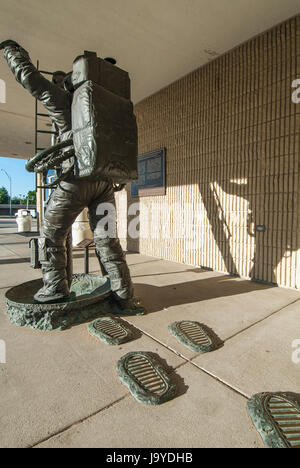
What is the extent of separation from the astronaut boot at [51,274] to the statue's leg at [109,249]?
413mm

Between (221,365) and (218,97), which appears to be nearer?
(221,365)

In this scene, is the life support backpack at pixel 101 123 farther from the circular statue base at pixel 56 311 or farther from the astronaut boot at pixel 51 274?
the circular statue base at pixel 56 311

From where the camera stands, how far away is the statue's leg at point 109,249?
251 cm

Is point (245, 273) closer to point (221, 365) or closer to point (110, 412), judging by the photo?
point (221, 365)

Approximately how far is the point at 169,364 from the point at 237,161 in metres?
3.22

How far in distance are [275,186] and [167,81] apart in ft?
10.4

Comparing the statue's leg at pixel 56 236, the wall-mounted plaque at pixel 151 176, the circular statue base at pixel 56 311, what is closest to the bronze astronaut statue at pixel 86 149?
the statue's leg at pixel 56 236

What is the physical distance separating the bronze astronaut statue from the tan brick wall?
7.05 feet

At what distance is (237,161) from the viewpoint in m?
3.90

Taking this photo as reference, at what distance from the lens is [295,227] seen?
328 cm

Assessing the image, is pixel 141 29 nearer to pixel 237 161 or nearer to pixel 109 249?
pixel 237 161

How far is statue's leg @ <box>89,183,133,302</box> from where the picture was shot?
8.22 feet

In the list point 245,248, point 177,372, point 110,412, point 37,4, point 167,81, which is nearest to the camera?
point 110,412

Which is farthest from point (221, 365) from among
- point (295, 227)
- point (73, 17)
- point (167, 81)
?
→ point (167, 81)
